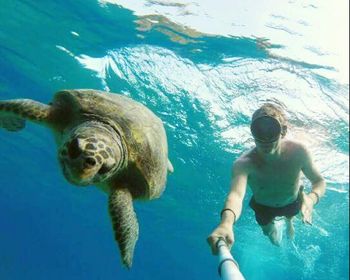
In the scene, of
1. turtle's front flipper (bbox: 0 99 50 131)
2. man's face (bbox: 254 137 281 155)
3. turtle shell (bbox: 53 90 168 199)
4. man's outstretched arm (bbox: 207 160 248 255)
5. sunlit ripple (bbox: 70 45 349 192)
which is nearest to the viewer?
man's outstretched arm (bbox: 207 160 248 255)

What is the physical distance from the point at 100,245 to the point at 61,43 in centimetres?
5966

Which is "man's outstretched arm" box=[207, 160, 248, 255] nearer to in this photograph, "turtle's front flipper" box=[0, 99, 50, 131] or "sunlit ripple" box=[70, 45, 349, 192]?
"turtle's front flipper" box=[0, 99, 50, 131]

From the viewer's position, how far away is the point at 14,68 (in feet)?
64.8

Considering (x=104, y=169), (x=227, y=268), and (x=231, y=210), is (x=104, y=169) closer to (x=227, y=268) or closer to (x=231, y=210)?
(x=231, y=210)

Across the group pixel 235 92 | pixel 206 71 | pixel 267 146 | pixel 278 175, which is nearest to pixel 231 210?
pixel 267 146

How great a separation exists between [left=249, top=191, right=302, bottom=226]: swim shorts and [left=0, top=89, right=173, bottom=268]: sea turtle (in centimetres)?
324

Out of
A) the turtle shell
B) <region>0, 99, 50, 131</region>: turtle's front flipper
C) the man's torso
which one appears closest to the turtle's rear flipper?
<region>0, 99, 50, 131</region>: turtle's front flipper

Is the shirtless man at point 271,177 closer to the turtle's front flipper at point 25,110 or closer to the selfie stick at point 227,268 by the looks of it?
the selfie stick at point 227,268

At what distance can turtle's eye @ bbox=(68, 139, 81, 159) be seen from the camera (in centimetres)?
396

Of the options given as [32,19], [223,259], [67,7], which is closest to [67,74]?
[32,19]

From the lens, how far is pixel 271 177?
7340 mm

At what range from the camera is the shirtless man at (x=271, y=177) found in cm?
484

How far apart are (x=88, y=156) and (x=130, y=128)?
134cm

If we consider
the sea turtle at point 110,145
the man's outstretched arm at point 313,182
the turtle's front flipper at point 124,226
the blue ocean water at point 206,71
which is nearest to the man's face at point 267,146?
the man's outstretched arm at point 313,182
